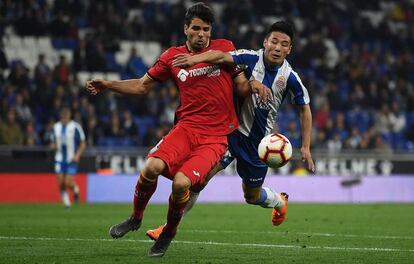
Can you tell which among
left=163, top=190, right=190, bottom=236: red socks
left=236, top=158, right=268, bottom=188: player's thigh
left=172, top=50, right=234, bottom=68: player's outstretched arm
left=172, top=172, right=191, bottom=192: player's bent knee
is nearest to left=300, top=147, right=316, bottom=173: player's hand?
left=236, top=158, right=268, bottom=188: player's thigh

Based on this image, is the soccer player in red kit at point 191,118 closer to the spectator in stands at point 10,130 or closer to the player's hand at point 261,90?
the player's hand at point 261,90

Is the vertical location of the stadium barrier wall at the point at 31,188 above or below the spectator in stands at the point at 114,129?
below

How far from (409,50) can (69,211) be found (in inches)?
671

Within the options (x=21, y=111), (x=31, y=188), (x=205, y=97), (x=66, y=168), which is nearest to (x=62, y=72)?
(x=21, y=111)

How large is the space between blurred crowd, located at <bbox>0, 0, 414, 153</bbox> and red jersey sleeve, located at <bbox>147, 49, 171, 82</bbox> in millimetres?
12548

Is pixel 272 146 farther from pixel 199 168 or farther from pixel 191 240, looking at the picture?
pixel 191 240

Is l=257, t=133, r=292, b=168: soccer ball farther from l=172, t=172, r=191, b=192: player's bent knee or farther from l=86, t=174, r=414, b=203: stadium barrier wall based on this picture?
l=86, t=174, r=414, b=203: stadium barrier wall

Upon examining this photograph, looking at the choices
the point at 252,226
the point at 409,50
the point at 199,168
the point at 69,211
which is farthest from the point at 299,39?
the point at 199,168

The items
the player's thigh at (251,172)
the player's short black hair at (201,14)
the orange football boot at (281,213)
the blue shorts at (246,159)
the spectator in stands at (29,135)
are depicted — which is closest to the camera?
the player's short black hair at (201,14)

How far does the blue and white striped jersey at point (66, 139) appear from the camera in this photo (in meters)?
20.1

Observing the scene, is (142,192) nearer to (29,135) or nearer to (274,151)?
(274,151)

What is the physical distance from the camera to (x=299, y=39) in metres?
29.7

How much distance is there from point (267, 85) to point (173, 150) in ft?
5.46

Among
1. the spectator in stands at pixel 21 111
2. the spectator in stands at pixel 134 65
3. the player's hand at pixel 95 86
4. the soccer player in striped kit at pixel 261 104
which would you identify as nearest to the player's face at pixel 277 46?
the soccer player in striped kit at pixel 261 104
